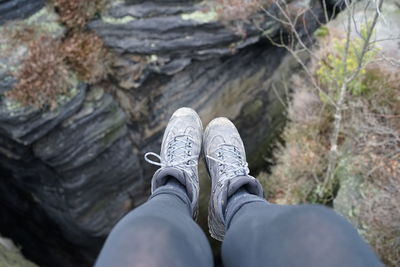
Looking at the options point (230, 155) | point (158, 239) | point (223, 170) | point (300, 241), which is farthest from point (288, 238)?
point (230, 155)

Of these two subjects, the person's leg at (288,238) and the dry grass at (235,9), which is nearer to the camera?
the person's leg at (288,238)

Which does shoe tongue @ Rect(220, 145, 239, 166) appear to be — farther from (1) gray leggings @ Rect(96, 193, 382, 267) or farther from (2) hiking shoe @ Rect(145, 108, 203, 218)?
(1) gray leggings @ Rect(96, 193, 382, 267)

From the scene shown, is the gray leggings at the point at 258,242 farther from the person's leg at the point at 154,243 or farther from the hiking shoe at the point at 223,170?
the hiking shoe at the point at 223,170

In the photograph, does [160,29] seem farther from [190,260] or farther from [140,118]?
[190,260]

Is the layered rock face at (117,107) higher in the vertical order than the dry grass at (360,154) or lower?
higher

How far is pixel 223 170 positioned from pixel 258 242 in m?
1.27

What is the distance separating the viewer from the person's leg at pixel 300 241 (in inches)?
60.8

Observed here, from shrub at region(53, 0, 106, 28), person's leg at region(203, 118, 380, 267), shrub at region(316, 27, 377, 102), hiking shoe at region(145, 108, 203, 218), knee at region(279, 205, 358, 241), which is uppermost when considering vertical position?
shrub at region(53, 0, 106, 28)

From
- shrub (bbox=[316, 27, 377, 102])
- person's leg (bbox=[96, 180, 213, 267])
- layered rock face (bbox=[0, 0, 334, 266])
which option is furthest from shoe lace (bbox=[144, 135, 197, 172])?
shrub (bbox=[316, 27, 377, 102])

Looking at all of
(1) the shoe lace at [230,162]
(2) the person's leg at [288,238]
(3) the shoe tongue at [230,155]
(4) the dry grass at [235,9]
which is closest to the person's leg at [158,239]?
(2) the person's leg at [288,238]

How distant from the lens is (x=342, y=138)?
6418 mm

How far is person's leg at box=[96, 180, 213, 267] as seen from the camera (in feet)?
5.24

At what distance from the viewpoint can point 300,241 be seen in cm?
164

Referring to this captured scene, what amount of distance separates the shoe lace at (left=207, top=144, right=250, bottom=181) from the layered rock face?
2636 millimetres
